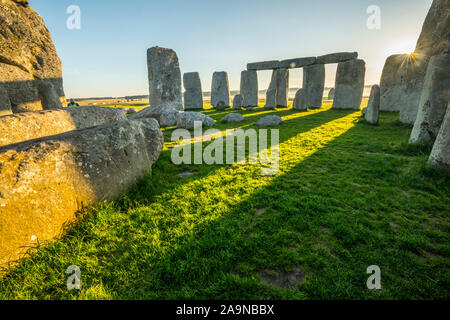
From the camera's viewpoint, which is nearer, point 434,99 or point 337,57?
point 434,99

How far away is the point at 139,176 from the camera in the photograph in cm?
294

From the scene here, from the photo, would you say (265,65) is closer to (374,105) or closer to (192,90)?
(192,90)

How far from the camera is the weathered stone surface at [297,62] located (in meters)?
16.6

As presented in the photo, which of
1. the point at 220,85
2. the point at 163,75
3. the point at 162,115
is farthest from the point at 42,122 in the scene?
the point at 220,85

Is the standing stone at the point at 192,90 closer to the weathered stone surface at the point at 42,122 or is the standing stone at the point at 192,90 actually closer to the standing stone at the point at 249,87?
the standing stone at the point at 249,87

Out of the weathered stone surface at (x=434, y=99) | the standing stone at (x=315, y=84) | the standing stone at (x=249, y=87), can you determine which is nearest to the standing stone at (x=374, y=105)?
the weathered stone surface at (x=434, y=99)

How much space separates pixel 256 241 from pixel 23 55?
19.1 feet

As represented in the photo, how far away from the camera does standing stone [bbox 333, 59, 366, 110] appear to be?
13.8m

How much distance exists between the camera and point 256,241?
1.94 m

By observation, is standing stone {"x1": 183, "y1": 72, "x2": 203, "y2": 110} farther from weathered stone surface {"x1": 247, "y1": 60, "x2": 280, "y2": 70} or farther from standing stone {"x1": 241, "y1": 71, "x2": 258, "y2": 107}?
weathered stone surface {"x1": 247, "y1": 60, "x2": 280, "y2": 70}

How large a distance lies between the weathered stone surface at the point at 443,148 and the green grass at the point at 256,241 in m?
0.17

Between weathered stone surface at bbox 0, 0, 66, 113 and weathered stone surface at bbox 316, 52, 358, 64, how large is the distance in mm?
17577

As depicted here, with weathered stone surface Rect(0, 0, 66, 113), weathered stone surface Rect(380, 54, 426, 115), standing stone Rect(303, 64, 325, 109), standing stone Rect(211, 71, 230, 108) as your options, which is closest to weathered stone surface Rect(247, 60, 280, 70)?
standing stone Rect(211, 71, 230, 108)
